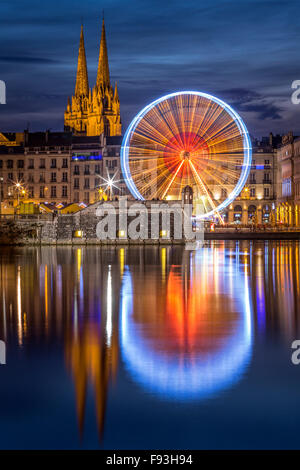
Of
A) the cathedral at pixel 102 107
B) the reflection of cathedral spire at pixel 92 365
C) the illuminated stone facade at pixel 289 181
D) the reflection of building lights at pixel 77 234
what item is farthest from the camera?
the cathedral at pixel 102 107

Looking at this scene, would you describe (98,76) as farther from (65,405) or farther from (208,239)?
(65,405)

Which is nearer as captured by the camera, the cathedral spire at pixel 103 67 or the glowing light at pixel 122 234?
the glowing light at pixel 122 234

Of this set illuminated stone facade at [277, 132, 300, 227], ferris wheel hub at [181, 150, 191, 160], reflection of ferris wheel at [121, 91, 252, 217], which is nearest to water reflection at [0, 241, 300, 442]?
reflection of ferris wheel at [121, 91, 252, 217]

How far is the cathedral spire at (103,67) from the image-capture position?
19175 cm

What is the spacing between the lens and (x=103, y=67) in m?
194

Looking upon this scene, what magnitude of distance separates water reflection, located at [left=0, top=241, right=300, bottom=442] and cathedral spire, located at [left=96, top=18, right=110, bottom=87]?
154 meters

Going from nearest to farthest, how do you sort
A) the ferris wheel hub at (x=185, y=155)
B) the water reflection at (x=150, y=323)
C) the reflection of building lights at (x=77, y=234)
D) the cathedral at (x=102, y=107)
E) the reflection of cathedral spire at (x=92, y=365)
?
the reflection of cathedral spire at (x=92, y=365)
the water reflection at (x=150, y=323)
the ferris wheel hub at (x=185, y=155)
the reflection of building lights at (x=77, y=234)
the cathedral at (x=102, y=107)

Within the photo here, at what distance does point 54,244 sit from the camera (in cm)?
9212

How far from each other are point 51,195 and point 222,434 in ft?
464

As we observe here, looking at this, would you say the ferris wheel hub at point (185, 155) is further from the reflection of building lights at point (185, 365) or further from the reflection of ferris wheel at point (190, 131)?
the reflection of building lights at point (185, 365)

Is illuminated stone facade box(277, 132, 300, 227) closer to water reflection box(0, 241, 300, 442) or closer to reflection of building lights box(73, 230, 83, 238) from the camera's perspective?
reflection of building lights box(73, 230, 83, 238)

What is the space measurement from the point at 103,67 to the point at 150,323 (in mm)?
175434

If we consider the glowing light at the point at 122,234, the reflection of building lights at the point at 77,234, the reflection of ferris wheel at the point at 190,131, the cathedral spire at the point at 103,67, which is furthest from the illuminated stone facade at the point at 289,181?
the cathedral spire at the point at 103,67

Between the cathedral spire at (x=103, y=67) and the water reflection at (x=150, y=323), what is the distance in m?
154
